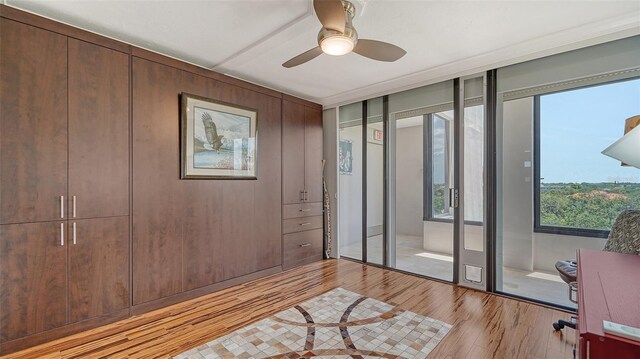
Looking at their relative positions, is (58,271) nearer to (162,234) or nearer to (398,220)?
(162,234)

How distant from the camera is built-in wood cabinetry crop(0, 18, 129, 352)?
2.04 metres

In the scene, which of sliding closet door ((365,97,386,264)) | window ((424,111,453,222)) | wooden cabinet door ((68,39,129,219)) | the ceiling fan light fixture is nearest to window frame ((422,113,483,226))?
window ((424,111,453,222))

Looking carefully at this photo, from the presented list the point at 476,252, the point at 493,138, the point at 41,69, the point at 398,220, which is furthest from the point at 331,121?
the point at 41,69

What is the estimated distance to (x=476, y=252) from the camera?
325cm

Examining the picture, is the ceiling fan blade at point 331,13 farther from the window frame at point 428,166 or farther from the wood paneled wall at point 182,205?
the window frame at point 428,166

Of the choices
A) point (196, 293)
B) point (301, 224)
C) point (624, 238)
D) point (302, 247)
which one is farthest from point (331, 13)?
point (302, 247)

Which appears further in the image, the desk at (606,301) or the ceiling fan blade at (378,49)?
the ceiling fan blade at (378,49)

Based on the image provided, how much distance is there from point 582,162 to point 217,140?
3.60 m

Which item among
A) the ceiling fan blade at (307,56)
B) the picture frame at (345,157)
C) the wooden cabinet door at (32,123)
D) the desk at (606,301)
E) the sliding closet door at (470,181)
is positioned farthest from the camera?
the picture frame at (345,157)

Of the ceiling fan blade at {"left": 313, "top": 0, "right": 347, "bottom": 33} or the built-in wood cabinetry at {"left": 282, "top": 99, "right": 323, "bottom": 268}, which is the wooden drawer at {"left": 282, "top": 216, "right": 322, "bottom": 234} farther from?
the ceiling fan blade at {"left": 313, "top": 0, "right": 347, "bottom": 33}

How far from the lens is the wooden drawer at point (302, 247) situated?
402 centimetres

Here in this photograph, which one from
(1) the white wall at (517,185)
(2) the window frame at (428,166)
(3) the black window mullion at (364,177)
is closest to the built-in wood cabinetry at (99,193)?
(3) the black window mullion at (364,177)

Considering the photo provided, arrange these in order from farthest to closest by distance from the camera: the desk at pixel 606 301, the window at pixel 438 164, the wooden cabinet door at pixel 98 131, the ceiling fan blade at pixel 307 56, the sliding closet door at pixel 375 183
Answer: the sliding closet door at pixel 375 183 → the window at pixel 438 164 → the wooden cabinet door at pixel 98 131 → the ceiling fan blade at pixel 307 56 → the desk at pixel 606 301

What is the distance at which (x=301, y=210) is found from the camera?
4.23 meters
